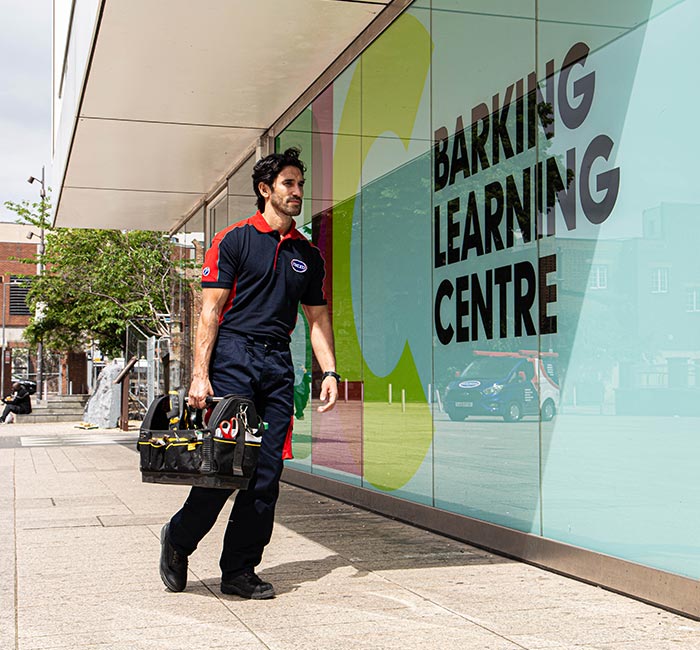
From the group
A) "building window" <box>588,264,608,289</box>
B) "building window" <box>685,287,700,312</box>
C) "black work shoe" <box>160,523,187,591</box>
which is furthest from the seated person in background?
"building window" <box>685,287,700,312</box>

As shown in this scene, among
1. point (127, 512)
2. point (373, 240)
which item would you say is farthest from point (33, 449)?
point (373, 240)

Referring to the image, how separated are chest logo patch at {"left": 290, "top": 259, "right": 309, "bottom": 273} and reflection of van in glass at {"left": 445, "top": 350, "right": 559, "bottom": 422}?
151 centimetres

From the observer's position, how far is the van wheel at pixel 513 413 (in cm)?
634

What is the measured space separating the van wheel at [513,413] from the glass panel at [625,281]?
0.40 m

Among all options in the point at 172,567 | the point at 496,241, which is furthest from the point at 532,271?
the point at 172,567

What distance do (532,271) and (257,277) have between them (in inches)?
68.1

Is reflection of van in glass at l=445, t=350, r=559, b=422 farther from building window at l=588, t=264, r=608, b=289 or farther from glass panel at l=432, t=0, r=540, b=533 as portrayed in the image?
building window at l=588, t=264, r=608, b=289

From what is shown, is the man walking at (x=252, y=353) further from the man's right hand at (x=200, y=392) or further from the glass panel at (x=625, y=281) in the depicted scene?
the glass panel at (x=625, y=281)

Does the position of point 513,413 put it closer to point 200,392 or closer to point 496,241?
point 496,241

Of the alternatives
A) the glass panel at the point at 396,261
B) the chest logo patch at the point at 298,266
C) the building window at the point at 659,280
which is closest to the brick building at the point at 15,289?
the glass panel at the point at 396,261

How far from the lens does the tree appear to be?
32.8 m

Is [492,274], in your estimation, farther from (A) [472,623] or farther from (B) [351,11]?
(B) [351,11]

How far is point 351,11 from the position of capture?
29.0 feet

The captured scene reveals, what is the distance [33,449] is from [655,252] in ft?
51.2
